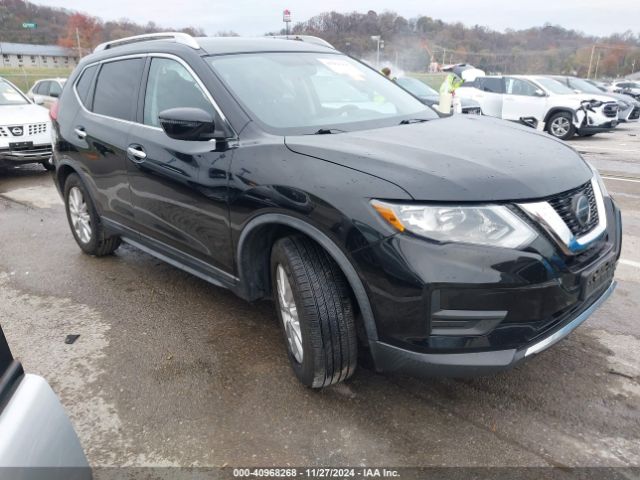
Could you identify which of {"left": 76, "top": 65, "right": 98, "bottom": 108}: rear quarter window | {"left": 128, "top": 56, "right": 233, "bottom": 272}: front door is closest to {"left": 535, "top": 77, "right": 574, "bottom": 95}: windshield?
{"left": 76, "top": 65, "right": 98, "bottom": 108}: rear quarter window

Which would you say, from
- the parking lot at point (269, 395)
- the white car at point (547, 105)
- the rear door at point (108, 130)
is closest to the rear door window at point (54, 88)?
the white car at point (547, 105)

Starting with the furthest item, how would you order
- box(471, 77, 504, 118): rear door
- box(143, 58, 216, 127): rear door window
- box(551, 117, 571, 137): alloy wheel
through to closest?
box(471, 77, 504, 118): rear door
box(551, 117, 571, 137): alloy wheel
box(143, 58, 216, 127): rear door window

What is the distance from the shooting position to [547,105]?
1322cm

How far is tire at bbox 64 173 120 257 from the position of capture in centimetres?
430

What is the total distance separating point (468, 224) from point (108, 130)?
9.09ft

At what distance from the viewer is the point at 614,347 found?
2.96m

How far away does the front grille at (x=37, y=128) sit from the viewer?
8.30 m

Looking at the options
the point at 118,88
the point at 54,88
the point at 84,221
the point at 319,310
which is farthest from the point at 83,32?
the point at 319,310

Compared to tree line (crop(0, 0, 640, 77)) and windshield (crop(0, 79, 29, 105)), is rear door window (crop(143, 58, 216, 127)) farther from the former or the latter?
tree line (crop(0, 0, 640, 77))

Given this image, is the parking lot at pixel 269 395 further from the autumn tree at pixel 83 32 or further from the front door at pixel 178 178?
the autumn tree at pixel 83 32

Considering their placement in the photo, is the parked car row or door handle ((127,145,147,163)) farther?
the parked car row

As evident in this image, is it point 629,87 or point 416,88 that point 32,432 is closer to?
point 416,88

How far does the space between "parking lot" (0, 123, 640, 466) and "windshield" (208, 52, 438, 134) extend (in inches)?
52.2

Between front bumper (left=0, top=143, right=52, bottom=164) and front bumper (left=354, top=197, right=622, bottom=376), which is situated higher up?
front bumper (left=354, top=197, right=622, bottom=376)
